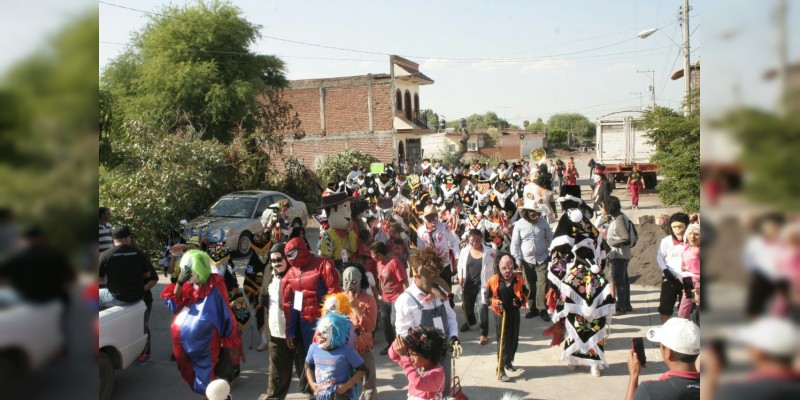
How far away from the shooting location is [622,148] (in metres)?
29.8

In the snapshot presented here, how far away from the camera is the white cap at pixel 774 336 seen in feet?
2.46

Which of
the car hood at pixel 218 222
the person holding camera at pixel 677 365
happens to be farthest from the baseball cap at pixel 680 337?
the car hood at pixel 218 222

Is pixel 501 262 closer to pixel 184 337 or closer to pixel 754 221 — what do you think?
pixel 184 337

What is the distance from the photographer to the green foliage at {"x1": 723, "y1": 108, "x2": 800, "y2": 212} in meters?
0.71

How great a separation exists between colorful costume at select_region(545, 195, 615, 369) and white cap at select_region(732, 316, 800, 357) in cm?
630

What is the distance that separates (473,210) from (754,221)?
12.5 meters

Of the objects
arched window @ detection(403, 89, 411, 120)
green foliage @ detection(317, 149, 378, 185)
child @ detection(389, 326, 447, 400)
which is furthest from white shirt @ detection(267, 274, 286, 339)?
arched window @ detection(403, 89, 411, 120)

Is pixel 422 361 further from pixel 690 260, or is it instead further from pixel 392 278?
pixel 690 260

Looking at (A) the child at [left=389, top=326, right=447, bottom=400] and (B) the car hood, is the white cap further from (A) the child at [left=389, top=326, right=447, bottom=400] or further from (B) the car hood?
(B) the car hood

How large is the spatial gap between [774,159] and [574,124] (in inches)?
4785

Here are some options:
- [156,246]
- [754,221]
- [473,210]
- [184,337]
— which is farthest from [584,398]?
[156,246]

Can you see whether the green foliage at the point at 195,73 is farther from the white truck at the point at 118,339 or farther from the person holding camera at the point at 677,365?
the person holding camera at the point at 677,365

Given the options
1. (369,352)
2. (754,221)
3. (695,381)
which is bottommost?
(369,352)

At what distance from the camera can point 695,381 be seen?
3.19 m
